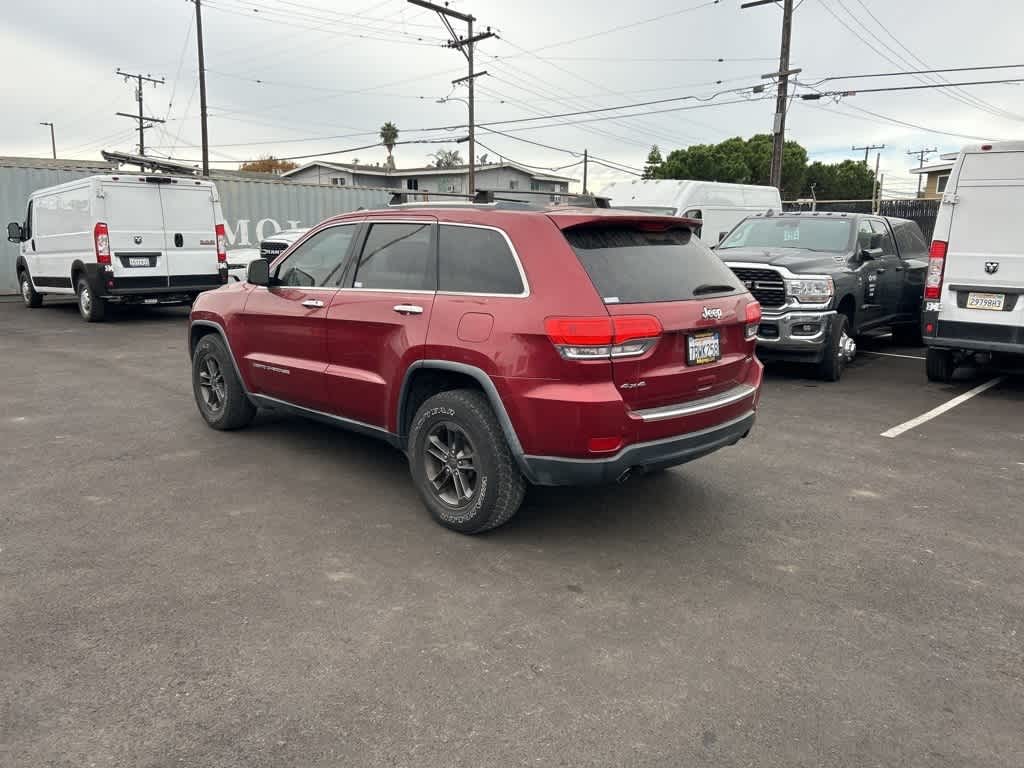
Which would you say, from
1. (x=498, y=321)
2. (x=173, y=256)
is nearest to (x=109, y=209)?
(x=173, y=256)

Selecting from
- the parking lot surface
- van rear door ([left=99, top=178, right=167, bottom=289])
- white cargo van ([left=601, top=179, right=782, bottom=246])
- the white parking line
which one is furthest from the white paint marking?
van rear door ([left=99, top=178, right=167, bottom=289])

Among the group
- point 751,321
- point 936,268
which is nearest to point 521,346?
point 751,321

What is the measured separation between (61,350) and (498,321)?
9.05m

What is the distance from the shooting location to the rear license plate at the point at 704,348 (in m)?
4.07

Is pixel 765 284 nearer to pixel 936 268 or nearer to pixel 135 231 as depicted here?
pixel 936 268

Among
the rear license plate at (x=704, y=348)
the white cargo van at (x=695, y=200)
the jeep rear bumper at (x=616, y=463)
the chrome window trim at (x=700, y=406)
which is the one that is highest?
the white cargo van at (x=695, y=200)

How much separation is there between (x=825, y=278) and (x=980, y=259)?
149 centimetres

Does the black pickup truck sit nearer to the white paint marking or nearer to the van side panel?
the white paint marking

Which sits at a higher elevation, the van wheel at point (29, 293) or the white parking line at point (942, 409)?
the van wheel at point (29, 293)

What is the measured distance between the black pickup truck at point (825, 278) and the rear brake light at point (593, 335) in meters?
5.29

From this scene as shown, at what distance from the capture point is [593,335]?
12.1 feet

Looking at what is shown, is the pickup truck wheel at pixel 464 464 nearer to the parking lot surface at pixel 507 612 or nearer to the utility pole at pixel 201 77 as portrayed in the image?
the parking lot surface at pixel 507 612

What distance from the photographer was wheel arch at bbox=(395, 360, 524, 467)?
13.0 ft

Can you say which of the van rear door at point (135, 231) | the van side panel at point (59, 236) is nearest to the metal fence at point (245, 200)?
the van side panel at point (59, 236)
